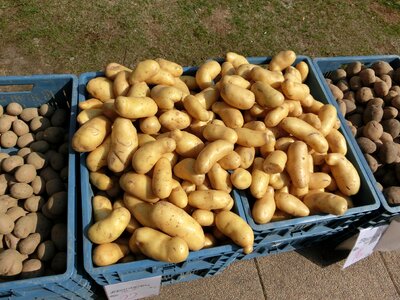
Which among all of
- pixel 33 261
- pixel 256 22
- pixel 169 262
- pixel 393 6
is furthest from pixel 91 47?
pixel 393 6

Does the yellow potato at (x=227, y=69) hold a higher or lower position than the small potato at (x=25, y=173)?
higher

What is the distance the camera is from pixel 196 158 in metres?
1.71

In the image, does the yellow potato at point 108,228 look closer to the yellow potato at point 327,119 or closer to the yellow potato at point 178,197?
the yellow potato at point 178,197

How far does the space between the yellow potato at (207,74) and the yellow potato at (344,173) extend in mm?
795

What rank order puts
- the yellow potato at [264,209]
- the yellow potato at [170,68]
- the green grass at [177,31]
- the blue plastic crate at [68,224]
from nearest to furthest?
the blue plastic crate at [68,224]
the yellow potato at [264,209]
the yellow potato at [170,68]
the green grass at [177,31]

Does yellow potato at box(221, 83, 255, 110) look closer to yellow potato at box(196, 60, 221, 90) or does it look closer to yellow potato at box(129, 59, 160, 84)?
yellow potato at box(196, 60, 221, 90)

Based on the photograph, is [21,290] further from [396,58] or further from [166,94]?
[396,58]

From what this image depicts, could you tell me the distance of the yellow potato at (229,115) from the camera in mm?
1832

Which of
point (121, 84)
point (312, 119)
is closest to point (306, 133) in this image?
point (312, 119)

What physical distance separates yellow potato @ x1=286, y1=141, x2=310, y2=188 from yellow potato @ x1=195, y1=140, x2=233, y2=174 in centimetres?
35

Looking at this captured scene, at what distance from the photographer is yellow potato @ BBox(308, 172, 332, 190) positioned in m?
1.82

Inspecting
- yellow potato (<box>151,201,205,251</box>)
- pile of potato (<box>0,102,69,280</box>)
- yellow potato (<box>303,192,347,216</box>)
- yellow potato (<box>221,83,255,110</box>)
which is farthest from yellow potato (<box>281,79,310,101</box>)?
pile of potato (<box>0,102,69,280</box>)

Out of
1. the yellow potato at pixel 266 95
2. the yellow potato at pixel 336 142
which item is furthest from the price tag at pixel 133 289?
the yellow potato at pixel 336 142

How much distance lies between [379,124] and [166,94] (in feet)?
4.59
